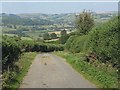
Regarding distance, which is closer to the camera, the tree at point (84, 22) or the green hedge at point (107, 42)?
the green hedge at point (107, 42)

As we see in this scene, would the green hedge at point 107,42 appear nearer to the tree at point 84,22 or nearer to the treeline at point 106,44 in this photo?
the treeline at point 106,44

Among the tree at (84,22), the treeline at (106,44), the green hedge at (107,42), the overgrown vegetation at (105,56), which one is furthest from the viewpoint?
the tree at (84,22)

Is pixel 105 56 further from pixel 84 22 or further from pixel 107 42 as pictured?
pixel 84 22

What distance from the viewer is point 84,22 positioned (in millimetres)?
72938

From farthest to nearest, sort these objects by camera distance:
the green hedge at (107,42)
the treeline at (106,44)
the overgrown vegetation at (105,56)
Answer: the treeline at (106,44), the green hedge at (107,42), the overgrown vegetation at (105,56)

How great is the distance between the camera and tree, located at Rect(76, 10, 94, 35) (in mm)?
72562

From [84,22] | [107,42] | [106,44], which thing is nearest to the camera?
[107,42]

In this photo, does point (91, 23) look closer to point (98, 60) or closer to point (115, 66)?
point (98, 60)

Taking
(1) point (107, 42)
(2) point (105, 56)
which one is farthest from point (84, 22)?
(1) point (107, 42)

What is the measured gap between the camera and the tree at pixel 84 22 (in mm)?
72562

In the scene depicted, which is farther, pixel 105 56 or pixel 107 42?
pixel 105 56

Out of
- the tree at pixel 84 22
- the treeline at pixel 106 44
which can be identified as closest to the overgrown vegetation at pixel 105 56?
the treeline at pixel 106 44

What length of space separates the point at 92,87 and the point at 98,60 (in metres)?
10.8

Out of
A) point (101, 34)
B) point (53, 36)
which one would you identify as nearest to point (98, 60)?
point (101, 34)
